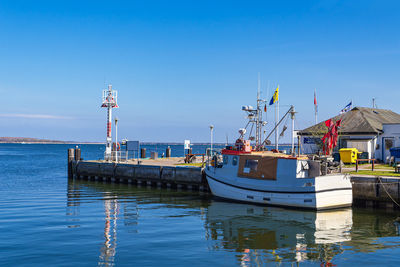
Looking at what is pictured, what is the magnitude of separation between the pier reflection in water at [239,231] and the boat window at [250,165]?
226cm

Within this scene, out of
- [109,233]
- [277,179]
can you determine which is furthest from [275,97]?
[109,233]

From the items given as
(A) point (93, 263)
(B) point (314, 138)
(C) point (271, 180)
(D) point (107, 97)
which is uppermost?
(D) point (107, 97)

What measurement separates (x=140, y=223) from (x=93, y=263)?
263 inches

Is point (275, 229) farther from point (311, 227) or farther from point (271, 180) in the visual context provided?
point (271, 180)

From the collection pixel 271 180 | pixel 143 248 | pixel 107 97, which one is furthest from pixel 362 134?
pixel 143 248

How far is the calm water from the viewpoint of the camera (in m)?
14.8

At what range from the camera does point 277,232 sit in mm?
18969

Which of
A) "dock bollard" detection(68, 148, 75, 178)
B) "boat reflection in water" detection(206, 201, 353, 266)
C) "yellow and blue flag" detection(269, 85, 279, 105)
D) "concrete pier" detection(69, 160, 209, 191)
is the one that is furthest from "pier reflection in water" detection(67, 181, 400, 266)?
"dock bollard" detection(68, 148, 75, 178)

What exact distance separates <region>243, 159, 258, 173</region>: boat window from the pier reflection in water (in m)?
2.26

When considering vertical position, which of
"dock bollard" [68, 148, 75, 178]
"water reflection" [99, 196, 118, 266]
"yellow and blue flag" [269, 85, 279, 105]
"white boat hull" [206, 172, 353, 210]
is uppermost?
"yellow and blue flag" [269, 85, 279, 105]

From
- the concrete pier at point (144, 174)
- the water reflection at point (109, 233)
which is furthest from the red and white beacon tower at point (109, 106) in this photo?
the water reflection at point (109, 233)

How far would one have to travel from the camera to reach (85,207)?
2595 centimetres

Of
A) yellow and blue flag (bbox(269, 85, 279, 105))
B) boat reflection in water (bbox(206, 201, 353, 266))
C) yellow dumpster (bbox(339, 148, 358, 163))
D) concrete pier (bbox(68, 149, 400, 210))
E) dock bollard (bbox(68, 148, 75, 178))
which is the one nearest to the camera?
boat reflection in water (bbox(206, 201, 353, 266))

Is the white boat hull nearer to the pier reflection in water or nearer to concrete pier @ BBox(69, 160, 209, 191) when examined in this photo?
the pier reflection in water
